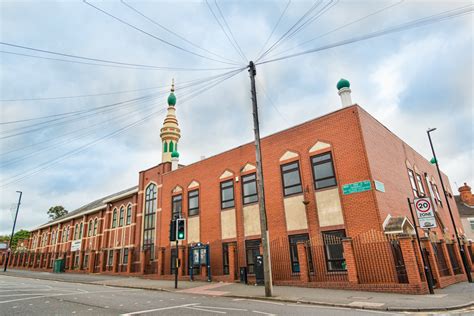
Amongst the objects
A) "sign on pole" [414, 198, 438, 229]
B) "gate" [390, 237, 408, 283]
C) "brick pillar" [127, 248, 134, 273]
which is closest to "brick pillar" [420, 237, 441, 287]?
"gate" [390, 237, 408, 283]

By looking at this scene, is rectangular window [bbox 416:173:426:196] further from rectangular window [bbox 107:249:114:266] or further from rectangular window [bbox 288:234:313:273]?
rectangular window [bbox 107:249:114:266]

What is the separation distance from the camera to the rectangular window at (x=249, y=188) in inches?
786

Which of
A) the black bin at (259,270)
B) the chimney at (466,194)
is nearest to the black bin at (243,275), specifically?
the black bin at (259,270)

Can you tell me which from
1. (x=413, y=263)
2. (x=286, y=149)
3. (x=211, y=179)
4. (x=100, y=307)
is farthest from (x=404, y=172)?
(x=100, y=307)

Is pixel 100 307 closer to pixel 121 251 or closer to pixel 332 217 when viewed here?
pixel 332 217

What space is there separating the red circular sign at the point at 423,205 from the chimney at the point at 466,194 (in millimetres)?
42663

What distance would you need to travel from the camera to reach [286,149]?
18.7 meters

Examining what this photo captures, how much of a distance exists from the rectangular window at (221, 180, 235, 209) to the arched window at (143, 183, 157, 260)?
382 inches

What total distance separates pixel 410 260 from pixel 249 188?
35.0 ft

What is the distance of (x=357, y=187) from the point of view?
15070mm

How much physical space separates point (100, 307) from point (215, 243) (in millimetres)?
11455

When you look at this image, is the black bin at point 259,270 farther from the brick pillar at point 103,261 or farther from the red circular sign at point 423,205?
the brick pillar at point 103,261

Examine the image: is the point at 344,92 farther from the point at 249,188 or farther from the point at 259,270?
the point at 259,270

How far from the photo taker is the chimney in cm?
4462
